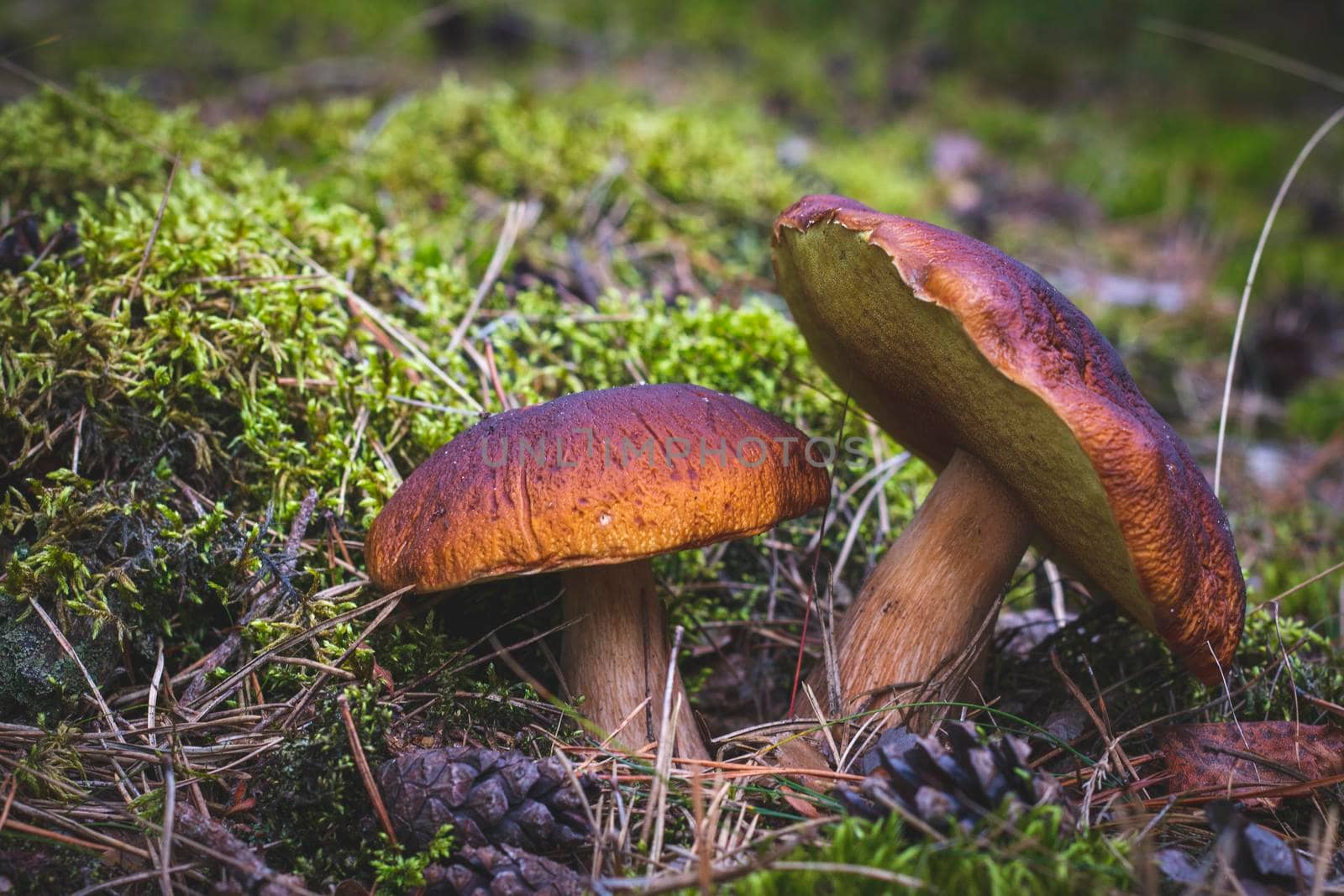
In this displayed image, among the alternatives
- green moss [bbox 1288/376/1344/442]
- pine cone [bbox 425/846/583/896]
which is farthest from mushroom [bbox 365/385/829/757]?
green moss [bbox 1288/376/1344/442]

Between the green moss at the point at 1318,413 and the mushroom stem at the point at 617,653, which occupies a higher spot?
the green moss at the point at 1318,413

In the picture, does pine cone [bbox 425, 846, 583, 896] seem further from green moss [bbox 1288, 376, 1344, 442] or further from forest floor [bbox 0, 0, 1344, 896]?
green moss [bbox 1288, 376, 1344, 442]

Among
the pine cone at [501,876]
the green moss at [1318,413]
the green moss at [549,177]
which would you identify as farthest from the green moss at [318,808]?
the green moss at [1318,413]

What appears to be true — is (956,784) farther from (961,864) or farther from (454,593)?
(454,593)

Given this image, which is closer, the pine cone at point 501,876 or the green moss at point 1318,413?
the pine cone at point 501,876


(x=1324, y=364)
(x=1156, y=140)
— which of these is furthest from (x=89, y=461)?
(x=1156, y=140)

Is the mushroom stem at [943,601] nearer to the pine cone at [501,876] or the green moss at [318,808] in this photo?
the pine cone at [501,876]

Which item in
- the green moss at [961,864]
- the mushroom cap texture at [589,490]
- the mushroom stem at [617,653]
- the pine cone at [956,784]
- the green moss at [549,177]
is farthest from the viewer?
the green moss at [549,177]
